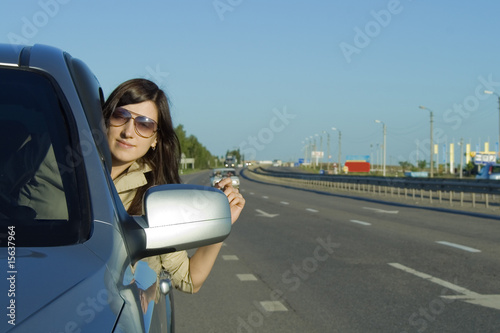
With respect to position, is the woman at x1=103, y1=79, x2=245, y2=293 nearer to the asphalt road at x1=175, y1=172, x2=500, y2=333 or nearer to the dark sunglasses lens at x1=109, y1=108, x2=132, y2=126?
the dark sunglasses lens at x1=109, y1=108, x2=132, y2=126

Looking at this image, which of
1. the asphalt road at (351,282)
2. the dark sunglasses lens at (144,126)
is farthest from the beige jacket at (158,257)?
the asphalt road at (351,282)

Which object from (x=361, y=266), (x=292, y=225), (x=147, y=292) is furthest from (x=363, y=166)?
(x=147, y=292)

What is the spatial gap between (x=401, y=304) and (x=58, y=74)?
5646 millimetres

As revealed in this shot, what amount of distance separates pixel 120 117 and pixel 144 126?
115 mm

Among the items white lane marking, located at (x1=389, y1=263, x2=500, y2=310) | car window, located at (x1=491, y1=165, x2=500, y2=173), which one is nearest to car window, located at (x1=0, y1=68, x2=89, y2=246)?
white lane marking, located at (x1=389, y1=263, x2=500, y2=310)

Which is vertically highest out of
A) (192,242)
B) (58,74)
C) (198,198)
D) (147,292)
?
(58,74)

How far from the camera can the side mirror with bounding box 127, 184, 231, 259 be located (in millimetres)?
1969

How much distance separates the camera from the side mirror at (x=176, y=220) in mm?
1969

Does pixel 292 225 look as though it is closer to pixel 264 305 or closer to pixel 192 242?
pixel 264 305

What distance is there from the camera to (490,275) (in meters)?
8.88

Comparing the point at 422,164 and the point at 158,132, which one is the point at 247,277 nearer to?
the point at 158,132

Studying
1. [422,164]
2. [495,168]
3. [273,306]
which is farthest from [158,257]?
[422,164]

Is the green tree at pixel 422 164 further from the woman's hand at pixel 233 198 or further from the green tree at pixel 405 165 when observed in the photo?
the woman's hand at pixel 233 198

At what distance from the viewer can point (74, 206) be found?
1946 millimetres
